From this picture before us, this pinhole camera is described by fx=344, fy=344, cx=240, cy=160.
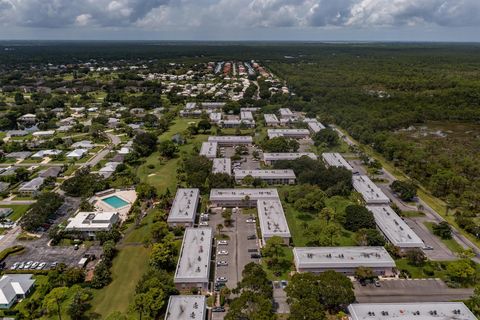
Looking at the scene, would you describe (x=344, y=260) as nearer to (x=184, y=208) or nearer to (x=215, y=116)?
(x=184, y=208)

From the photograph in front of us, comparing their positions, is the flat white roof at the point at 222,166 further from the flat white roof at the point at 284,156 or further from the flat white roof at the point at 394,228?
the flat white roof at the point at 394,228

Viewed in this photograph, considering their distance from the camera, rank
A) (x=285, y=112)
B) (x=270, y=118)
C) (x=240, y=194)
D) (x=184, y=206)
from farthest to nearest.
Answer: (x=285, y=112), (x=270, y=118), (x=240, y=194), (x=184, y=206)

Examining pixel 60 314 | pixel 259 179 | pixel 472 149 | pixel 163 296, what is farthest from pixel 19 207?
pixel 472 149

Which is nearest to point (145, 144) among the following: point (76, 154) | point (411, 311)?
point (76, 154)

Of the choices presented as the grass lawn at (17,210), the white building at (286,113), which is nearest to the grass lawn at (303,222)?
the grass lawn at (17,210)

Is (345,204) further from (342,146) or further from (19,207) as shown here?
(19,207)

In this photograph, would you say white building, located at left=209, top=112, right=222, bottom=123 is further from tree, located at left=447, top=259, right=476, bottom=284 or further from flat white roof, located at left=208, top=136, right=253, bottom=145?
tree, located at left=447, top=259, right=476, bottom=284
